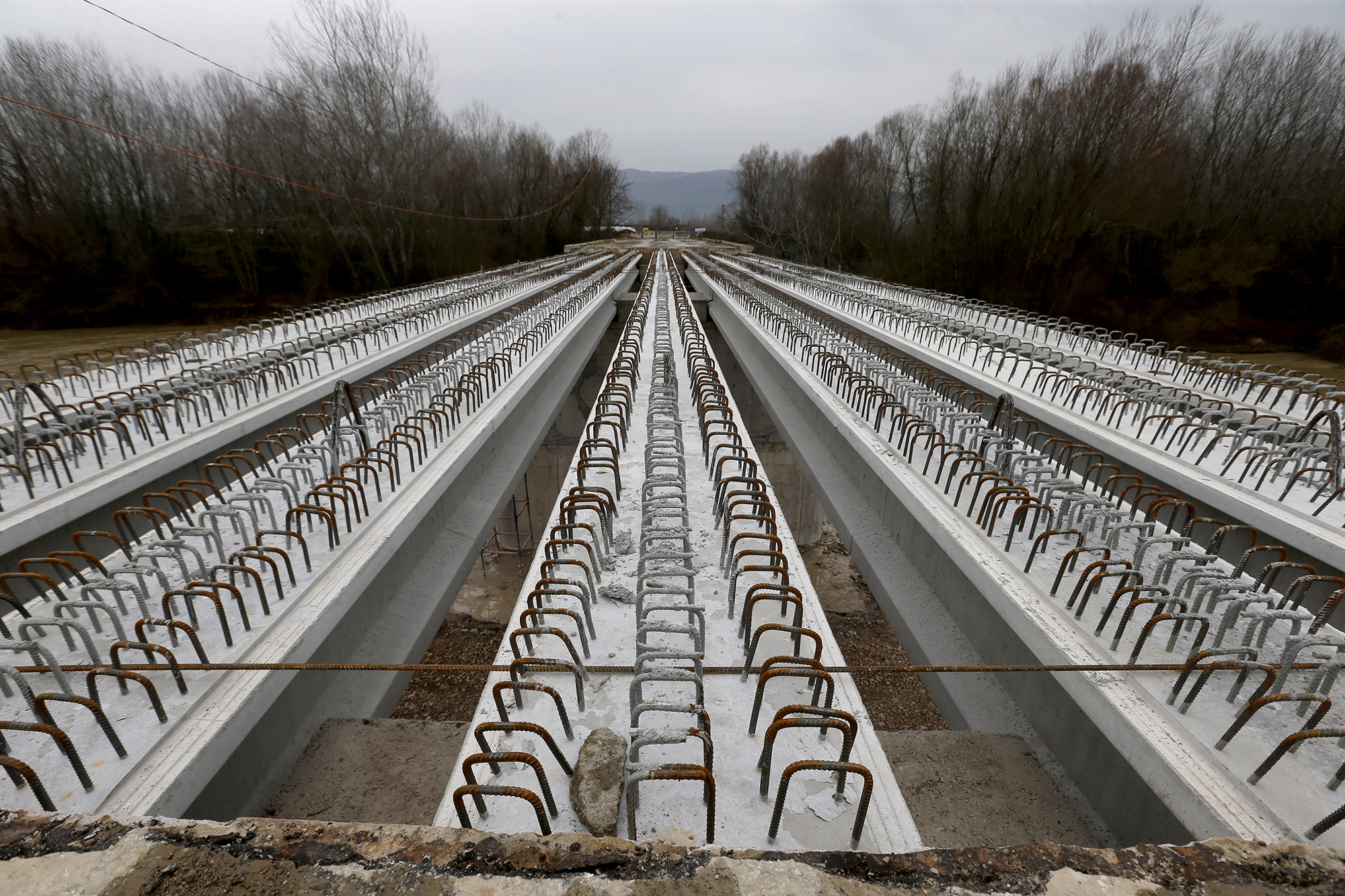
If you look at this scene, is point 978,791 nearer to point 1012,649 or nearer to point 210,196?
point 1012,649

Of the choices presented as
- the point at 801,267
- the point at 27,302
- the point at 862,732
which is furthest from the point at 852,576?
the point at 27,302

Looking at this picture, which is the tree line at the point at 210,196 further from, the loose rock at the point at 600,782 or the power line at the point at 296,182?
the loose rock at the point at 600,782

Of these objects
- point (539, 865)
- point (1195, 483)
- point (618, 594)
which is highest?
point (539, 865)

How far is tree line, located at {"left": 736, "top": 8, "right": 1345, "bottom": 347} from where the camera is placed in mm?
26688

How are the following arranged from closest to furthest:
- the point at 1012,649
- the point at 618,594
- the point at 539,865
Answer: the point at 539,865 → the point at 618,594 → the point at 1012,649

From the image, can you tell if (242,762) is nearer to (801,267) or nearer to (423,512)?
(423,512)

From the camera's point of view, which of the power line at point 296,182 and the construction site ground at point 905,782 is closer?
the construction site ground at point 905,782

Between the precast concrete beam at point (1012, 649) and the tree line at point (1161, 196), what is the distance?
28014mm

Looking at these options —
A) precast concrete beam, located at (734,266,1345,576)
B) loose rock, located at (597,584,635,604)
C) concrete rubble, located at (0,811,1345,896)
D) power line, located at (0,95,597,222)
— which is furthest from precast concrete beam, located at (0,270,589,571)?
precast concrete beam, located at (734,266,1345,576)

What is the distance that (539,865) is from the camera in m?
1.99

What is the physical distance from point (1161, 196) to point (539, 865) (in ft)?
132

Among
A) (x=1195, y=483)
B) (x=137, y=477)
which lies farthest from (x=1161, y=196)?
(x=137, y=477)

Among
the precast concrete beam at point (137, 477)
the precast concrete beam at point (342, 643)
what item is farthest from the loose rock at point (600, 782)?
the precast concrete beam at point (137, 477)

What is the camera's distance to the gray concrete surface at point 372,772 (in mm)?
3500
